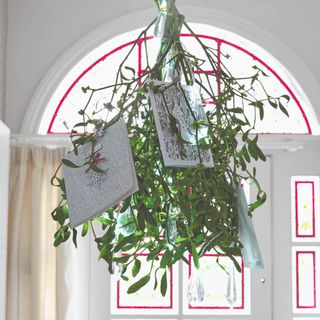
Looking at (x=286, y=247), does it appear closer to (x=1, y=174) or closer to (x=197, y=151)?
(x=1, y=174)

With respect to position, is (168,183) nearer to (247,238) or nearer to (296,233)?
(247,238)

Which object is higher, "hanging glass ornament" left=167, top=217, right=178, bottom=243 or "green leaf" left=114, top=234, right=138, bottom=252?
"hanging glass ornament" left=167, top=217, right=178, bottom=243

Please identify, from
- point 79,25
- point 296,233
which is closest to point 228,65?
point 79,25

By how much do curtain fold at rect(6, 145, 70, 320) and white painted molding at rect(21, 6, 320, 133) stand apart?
18.0 inches

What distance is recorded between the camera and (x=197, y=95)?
1.22 meters

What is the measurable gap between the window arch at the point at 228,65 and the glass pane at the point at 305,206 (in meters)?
0.28

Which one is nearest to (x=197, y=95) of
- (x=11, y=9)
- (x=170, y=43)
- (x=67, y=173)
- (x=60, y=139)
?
(x=170, y=43)

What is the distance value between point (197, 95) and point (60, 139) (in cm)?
249

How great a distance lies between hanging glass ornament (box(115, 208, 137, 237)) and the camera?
1.17 meters

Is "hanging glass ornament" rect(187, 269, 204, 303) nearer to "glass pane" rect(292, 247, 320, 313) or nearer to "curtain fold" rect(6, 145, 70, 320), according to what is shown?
"curtain fold" rect(6, 145, 70, 320)

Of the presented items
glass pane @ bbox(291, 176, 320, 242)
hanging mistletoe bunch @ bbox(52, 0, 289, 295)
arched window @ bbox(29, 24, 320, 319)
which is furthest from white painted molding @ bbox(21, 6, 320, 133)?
hanging mistletoe bunch @ bbox(52, 0, 289, 295)

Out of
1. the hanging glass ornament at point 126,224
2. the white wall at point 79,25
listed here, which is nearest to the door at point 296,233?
the white wall at point 79,25

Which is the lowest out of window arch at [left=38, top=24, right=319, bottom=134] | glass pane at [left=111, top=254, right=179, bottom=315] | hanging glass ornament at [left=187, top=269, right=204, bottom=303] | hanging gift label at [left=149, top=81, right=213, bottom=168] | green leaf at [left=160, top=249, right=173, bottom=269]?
glass pane at [left=111, top=254, right=179, bottom=315]

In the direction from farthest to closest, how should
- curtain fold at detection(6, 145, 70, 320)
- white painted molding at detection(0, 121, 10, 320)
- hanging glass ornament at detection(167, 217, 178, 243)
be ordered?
curtain fold at detection(6, 145, 70, 320), white painted molding at detection(0, 121, 10, 320), hanging glass ornament at detection(167, 217, 178, 243)
